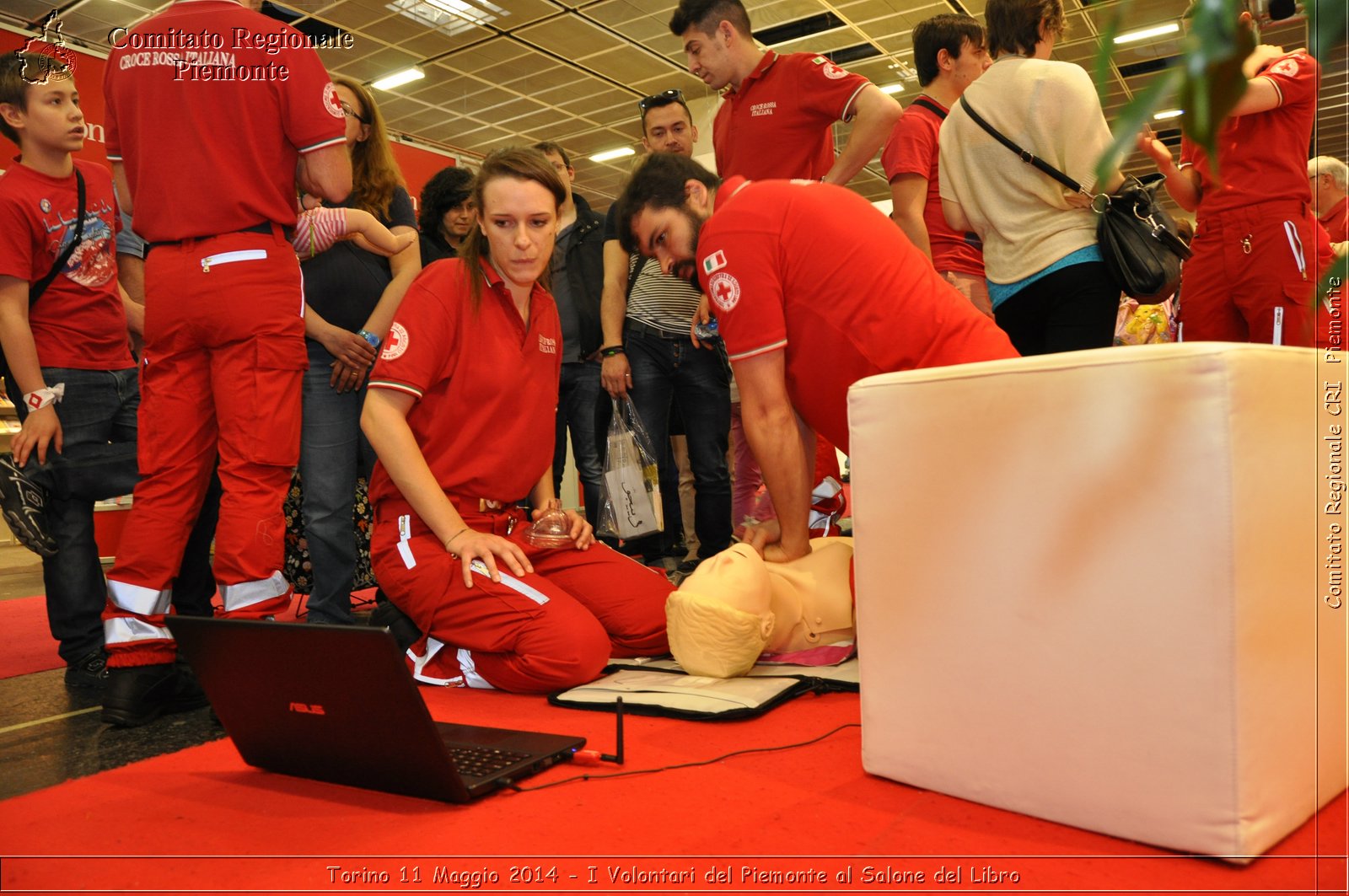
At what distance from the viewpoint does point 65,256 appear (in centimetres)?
255

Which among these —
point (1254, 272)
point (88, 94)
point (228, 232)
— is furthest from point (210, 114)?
point (88, 94)

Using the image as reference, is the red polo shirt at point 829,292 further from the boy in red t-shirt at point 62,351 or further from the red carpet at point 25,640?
the red carpet at point 25,640

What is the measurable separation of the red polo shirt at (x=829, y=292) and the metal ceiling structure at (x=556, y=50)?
5.43 m

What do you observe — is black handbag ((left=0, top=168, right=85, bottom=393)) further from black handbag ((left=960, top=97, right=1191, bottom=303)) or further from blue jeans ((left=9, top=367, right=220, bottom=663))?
black handbag ((left=960, top=97, right=1191, bottom=303))

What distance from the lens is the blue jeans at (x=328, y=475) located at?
8.55 feet

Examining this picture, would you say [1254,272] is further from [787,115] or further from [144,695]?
[144,695]

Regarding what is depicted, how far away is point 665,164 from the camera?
2.24 metres

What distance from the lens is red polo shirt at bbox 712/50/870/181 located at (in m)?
2.92

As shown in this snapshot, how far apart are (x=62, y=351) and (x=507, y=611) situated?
4.89 feet

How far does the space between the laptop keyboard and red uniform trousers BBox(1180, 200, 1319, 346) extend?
2136mm

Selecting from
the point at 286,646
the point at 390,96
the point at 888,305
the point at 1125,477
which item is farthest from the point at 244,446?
the point at 390,96

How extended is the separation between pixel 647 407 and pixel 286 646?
6.74ft

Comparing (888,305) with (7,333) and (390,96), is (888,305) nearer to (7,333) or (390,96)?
(7,333)

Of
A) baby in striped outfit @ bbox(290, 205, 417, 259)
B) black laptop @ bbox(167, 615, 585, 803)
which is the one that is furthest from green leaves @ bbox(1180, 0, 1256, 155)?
baby in striped outfit @ bbox(290, 205, 417, 259)
